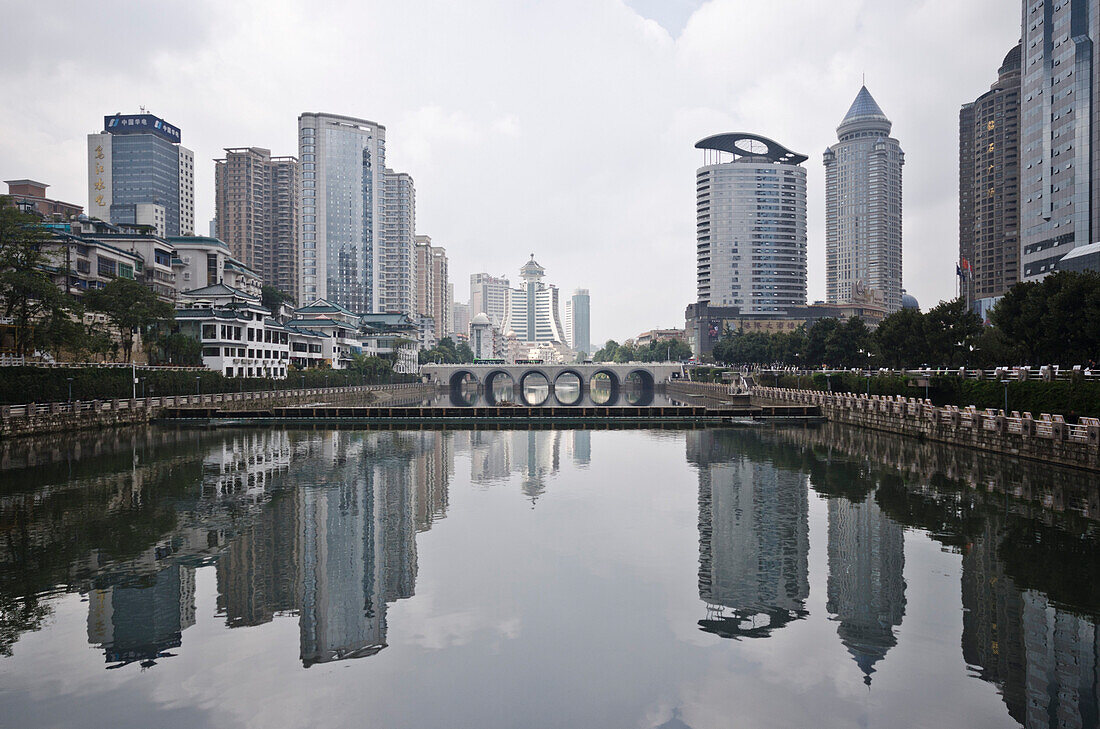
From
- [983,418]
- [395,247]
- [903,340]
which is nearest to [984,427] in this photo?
[983,418]

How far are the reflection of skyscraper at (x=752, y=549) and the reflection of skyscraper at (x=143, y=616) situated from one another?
1091 cm

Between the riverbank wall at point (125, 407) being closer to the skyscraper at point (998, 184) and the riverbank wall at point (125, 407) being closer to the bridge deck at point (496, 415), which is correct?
the bridge deck at point (496, 415)

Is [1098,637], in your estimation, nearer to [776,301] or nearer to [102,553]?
[102,553]

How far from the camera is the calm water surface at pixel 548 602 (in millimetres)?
11719

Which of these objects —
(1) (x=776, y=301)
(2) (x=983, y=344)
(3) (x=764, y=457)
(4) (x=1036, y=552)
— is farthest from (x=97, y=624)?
(1) (x=776, y=301)

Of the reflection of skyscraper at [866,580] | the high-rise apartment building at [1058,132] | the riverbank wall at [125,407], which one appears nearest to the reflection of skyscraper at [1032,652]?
the reflection of skyscraper at [866,580]

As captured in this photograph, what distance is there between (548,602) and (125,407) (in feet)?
166

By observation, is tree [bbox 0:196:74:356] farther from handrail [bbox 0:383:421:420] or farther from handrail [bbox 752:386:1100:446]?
handrail [bbox 752:386:1100:446]

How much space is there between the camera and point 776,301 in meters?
190

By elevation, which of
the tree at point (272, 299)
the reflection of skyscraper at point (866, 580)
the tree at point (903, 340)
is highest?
the tree at point (272, 299)

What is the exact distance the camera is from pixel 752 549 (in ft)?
68.6

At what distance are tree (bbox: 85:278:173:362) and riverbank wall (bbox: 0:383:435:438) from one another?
686 centimetres

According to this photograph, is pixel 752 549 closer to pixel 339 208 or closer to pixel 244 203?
pixel 339 208

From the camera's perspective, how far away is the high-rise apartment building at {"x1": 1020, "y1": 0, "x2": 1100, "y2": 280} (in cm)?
8469
